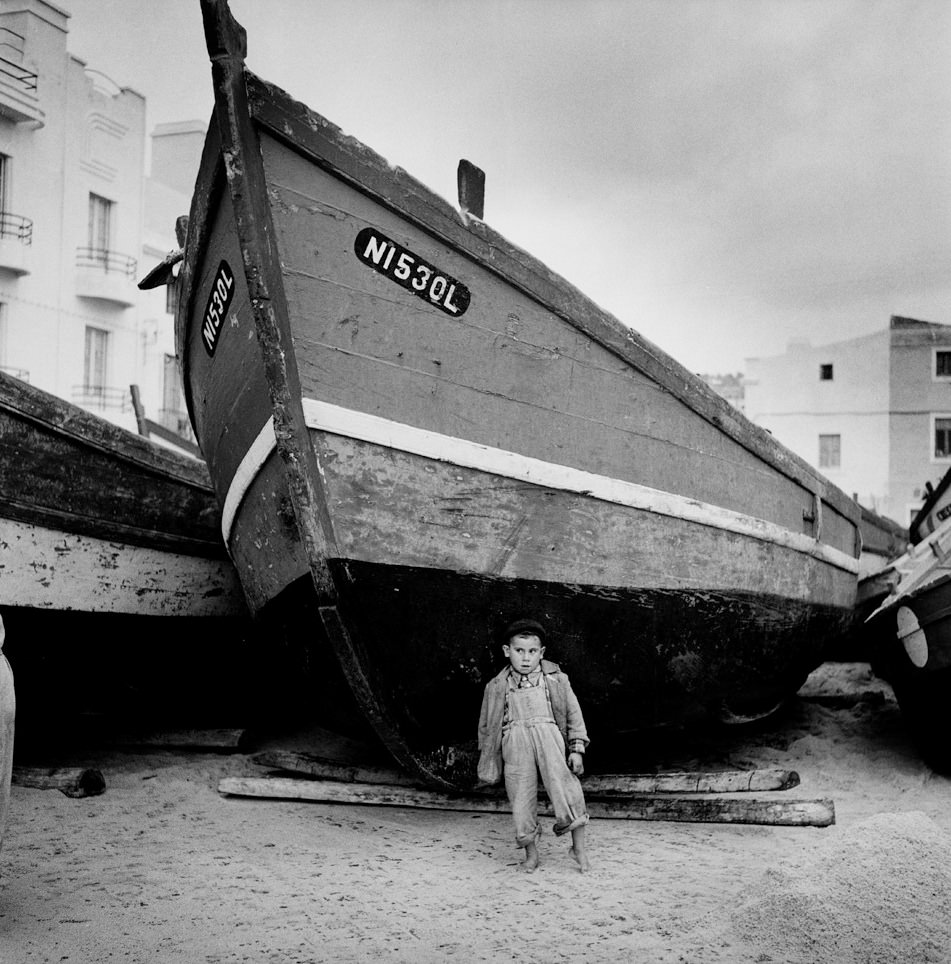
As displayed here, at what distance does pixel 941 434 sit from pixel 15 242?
17146 millimetres

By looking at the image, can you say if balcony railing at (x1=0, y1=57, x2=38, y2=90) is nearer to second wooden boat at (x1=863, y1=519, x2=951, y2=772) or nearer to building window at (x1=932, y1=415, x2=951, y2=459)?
second wooden boat at (x1=863, y1=519, x2=951, y2=772)

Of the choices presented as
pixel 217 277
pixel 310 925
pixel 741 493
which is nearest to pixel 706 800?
pixel 741 493

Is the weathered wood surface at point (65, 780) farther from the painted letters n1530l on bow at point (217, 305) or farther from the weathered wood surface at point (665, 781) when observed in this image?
the painted letters n1530l on bow at point (217, 305)

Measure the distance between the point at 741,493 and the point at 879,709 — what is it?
2.44 meters

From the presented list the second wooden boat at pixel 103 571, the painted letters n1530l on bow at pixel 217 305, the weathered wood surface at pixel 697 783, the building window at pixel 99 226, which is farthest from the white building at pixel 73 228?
the weathered wood surface at pixel 697 783

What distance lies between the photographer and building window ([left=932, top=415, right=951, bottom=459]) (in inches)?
800

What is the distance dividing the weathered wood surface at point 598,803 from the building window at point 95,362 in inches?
456

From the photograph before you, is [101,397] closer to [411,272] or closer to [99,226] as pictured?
[99,226]

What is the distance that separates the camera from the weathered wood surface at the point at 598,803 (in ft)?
12.9

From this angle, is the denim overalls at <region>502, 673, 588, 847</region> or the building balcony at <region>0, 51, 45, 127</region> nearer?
the denim overalls at <region>502, 673, 588, 847</region>

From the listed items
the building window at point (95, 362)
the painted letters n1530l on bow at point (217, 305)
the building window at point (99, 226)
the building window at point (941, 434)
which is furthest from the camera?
the building window at point (941, 434)

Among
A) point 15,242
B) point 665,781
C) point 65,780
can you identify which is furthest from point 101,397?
point 665,781

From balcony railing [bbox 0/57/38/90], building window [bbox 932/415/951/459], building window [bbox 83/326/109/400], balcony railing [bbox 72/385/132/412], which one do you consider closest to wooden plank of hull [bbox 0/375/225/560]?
balcony railing [bbox 0/57/38/90]

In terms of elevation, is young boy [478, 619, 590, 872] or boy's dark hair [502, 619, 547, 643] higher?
boy's dark hair [502, 619, 547, 643]
